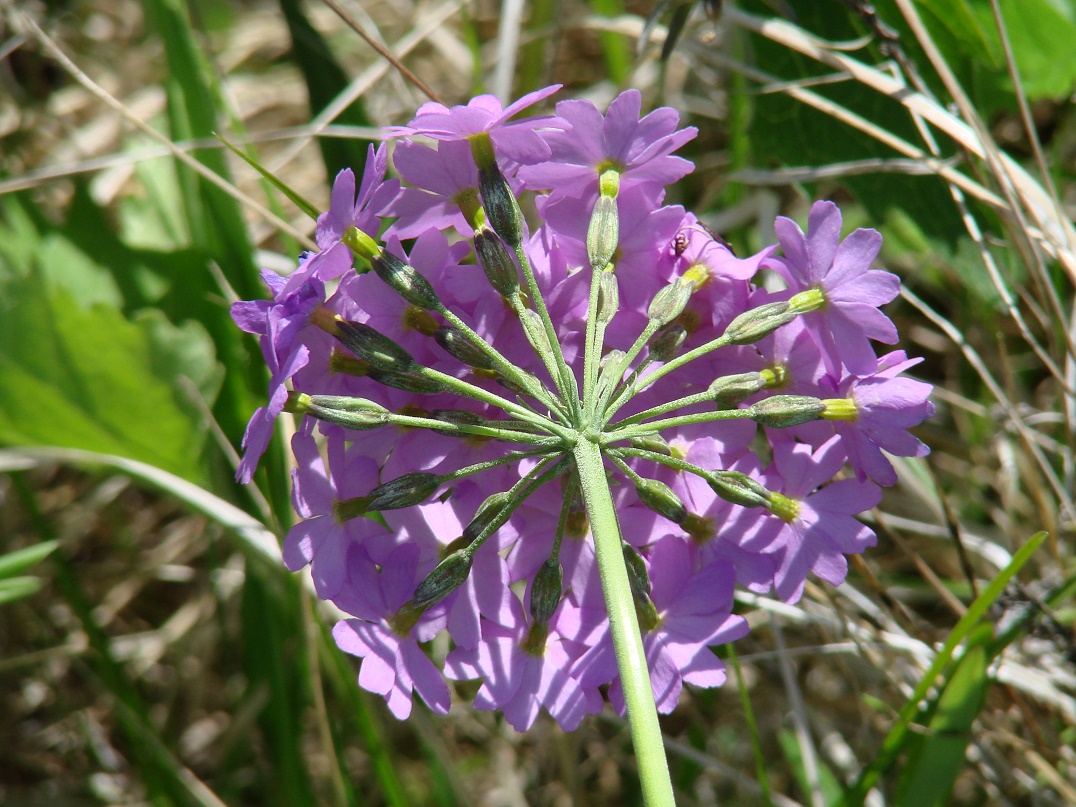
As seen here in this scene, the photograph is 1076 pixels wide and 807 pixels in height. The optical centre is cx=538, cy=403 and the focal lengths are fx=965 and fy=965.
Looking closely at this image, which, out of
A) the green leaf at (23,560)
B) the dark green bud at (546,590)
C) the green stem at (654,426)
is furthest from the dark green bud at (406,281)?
the green leaf at (23,560)

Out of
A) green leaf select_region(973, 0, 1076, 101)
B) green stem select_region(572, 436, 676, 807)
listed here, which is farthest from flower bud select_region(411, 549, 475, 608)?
green leaf select_region(973, 0, 1076, 101)

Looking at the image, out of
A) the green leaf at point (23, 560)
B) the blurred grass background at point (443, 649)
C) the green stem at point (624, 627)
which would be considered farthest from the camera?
the blurred grass background at point (443, 649)

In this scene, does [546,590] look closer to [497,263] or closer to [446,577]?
[446,577]

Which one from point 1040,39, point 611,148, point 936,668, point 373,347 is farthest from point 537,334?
point 1040,39

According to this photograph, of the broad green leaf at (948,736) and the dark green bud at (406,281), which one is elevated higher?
the dark green bud at (406,281)

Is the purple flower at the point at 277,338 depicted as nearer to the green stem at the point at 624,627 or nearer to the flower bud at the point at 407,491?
the flower bud at the point at 407,491

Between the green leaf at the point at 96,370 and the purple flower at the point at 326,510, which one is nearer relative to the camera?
the purple flower at the point at 326,510
